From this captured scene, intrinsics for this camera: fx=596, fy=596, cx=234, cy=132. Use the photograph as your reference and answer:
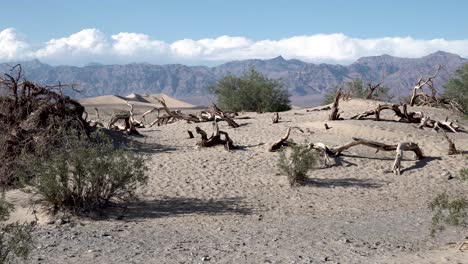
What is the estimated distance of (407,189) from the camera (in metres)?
13.4

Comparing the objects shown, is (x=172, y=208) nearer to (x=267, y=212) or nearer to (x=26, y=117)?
(x=267, y=212)

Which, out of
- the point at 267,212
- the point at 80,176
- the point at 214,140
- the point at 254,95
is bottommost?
the point at 254,95

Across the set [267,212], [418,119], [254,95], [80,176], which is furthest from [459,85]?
[80,176]

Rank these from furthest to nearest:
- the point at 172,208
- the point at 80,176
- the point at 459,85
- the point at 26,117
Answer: the point at 459,85
the point at 26,117
the point at 172,208
the point at 80,176

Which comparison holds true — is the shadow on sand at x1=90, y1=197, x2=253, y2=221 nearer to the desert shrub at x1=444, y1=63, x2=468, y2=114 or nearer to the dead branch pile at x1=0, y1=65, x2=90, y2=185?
the dead branch pile at x1=0, y1=65, x2=90, y2=185

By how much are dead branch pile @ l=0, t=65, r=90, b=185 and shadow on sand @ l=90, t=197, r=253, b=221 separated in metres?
2.89

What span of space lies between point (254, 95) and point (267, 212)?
2826 cm

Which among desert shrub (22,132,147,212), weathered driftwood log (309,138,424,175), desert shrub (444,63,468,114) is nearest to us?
desert shrub (22,132,147,212)

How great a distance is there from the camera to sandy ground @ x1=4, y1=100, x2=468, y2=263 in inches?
320

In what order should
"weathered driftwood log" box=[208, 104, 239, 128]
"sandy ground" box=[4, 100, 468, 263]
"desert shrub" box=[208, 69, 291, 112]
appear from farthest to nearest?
1. "desert shrub" box=[208, 69, 291, 112]
2. "weathered driftwood log" box=[208, 104, 239, 128]
3. "sandy ground" box=[4, 100, 468, 263]

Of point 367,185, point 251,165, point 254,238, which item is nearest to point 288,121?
point 251,165

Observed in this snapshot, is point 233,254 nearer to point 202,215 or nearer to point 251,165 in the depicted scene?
point 202,215

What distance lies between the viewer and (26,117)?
1476 cm

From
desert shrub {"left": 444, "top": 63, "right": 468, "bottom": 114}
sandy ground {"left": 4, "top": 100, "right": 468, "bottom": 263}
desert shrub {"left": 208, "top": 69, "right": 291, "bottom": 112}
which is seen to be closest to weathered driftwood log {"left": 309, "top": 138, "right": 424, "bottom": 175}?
sandy ground {"left": 4, "top": 100, "right": 468, "bottom": 263}
